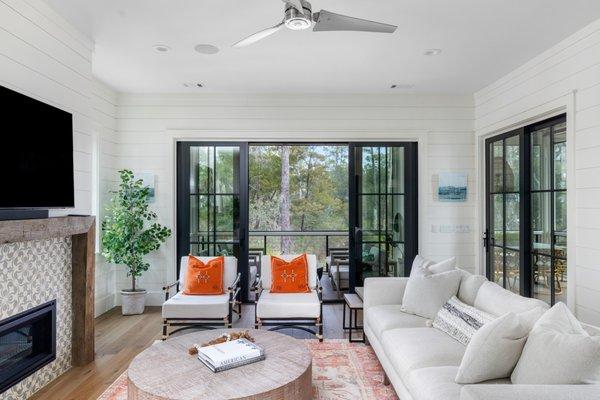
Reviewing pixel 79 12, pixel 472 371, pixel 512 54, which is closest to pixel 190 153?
pixel 79 12

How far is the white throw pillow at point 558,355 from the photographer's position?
1.63 meters

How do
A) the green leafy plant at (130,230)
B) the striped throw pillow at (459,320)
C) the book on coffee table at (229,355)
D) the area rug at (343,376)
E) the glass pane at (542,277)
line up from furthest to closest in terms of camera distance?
the green leafy plant at (130,230) → the glass pane at (542,277) → the area rug at (343,376) → the striped throw pillow at (459,320) → the book on coffee table at (229,355)

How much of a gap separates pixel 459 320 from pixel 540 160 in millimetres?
2348

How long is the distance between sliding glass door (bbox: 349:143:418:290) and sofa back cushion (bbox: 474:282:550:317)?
2359 millimetres

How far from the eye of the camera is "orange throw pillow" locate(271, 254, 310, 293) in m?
4.36

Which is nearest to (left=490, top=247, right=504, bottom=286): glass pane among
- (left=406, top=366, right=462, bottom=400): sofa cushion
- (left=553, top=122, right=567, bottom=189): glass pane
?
(left=553, top=122, right=567, bottom=189): glass pane

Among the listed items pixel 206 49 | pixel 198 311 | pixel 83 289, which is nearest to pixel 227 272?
pixel 198 311

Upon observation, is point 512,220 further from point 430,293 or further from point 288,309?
point 288,309

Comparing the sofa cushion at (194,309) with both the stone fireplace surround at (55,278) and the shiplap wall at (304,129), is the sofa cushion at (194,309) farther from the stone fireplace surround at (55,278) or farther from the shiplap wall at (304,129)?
the shiplap wall at (304,129)

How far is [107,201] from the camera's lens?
16.4 feet

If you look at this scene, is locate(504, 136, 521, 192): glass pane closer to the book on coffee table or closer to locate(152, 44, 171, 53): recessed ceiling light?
the book on coffee table

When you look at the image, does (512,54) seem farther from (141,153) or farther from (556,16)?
(141,153)

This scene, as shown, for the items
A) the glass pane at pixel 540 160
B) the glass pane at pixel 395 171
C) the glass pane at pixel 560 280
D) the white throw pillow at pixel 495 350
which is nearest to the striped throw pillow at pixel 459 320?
the white throw pillow at pixel 495 350

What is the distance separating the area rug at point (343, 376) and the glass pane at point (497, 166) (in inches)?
105
